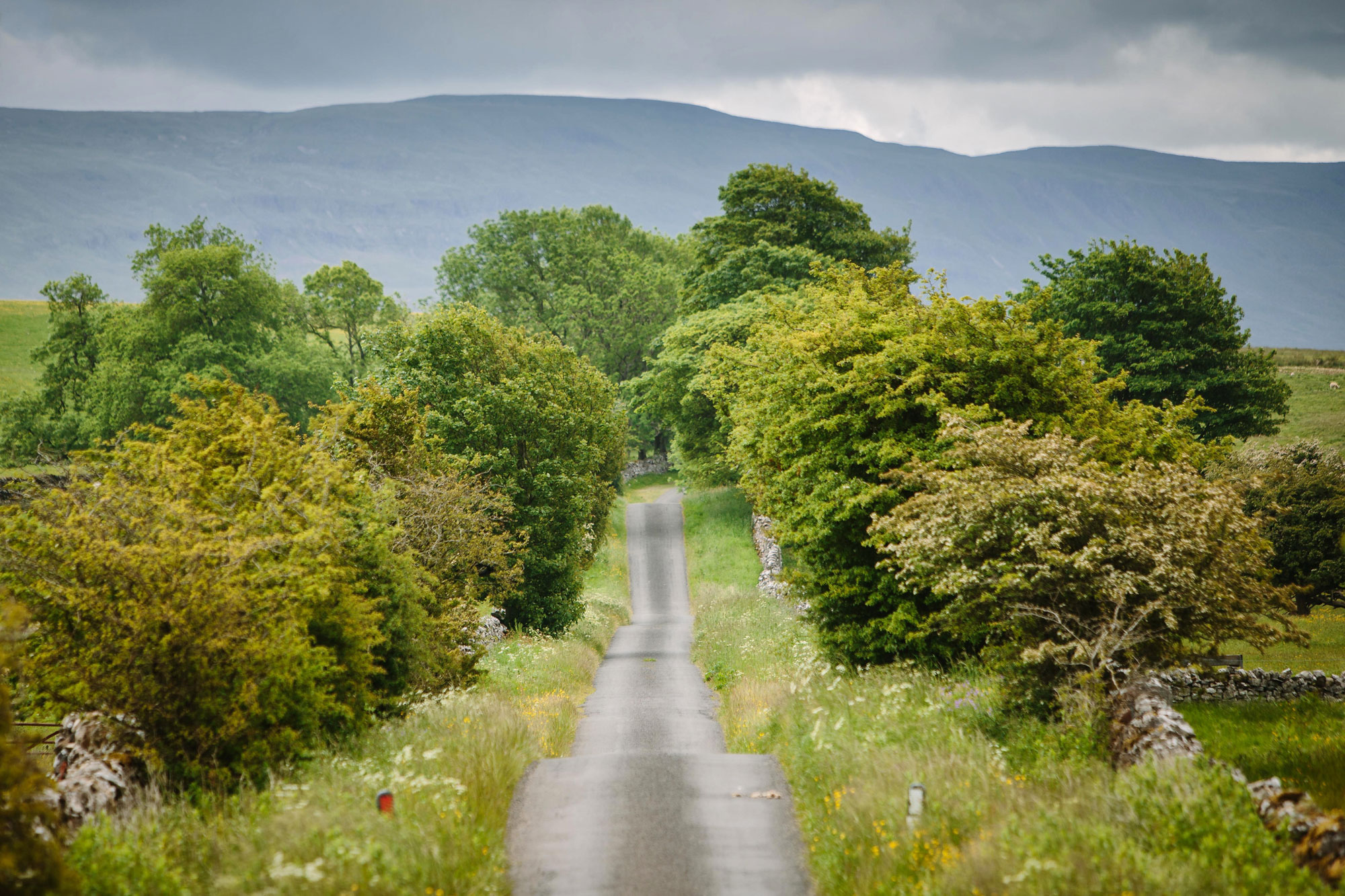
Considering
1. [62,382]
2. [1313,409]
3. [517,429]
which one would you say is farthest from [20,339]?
[1313,409]

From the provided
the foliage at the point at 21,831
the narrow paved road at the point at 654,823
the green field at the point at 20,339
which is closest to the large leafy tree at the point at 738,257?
the narrow paved road at the point at 654,823

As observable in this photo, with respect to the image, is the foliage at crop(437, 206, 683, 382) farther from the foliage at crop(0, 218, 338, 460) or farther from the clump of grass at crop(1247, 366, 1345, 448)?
the clump of grass at crop(1247, 366, 1345, 448)

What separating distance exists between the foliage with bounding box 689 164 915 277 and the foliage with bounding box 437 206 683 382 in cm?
1312

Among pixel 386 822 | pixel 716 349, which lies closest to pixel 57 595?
pixel 386 822

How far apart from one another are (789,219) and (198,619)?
136ft

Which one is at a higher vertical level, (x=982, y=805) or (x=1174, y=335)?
(x=1174, y=335)

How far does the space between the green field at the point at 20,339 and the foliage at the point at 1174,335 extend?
70.7 m

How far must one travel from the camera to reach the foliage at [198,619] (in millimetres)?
9742

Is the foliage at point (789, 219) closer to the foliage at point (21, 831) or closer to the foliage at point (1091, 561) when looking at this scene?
the foliage at point (1091, 561)

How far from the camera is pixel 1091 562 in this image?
11102 millimetres

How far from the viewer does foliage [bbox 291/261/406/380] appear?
59.2 metres

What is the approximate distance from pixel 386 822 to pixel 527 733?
454cm

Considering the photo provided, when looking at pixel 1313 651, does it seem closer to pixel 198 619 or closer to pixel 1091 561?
pixel 1091 561

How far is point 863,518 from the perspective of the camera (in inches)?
672
